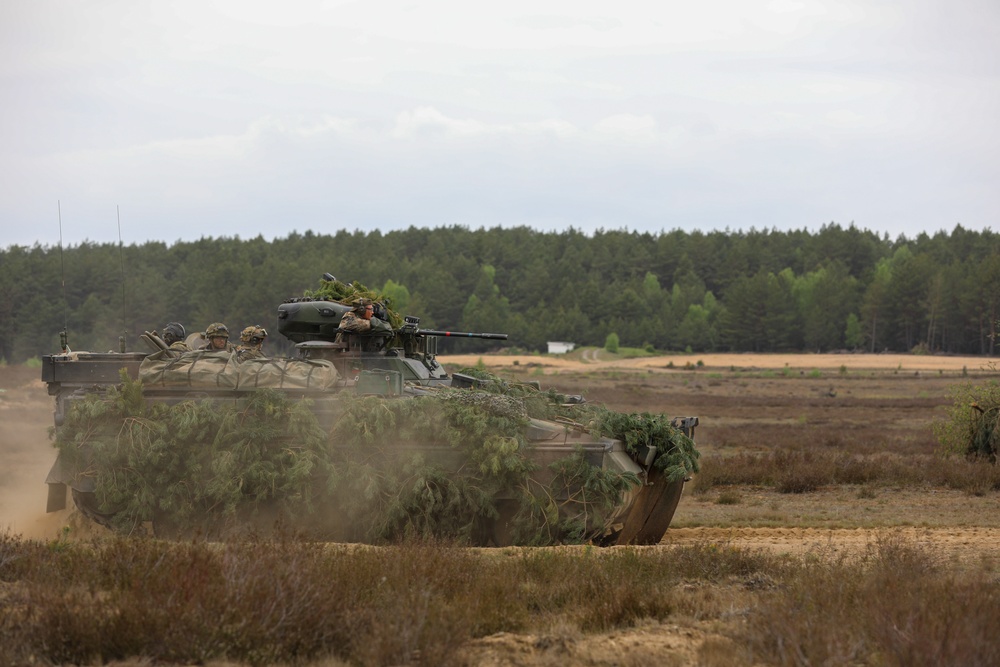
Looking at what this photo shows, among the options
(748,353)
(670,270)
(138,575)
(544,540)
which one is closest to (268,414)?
(544,540)

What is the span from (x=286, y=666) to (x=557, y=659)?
169 cm

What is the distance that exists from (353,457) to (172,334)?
15.1ft

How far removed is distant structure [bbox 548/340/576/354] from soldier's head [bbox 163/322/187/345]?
7419cm

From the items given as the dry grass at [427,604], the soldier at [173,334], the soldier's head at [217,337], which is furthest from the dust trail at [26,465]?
the dry grass at [427,604]

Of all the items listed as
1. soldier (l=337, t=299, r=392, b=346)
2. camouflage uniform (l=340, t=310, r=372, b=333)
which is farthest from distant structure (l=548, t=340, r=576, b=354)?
camouflage uniform (l=340, t=310, r=372, b=333)

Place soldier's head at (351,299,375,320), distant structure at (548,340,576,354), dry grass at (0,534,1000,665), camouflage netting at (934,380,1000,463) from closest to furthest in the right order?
dry grass at (0,534,1000,665) < soldier's head at (351,299,375,320) < camouflage netting at (934,380,1000,463) < distant structure at (548,340,576,354)

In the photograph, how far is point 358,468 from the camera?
11742mm

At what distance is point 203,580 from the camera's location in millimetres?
7266

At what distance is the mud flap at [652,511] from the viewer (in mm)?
12039

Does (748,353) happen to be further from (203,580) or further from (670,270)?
(203,580)

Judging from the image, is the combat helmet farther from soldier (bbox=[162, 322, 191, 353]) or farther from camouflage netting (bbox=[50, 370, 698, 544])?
camouflage netting (bbox=[50, 370, 698, 544])

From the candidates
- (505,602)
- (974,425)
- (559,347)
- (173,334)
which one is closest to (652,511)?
(505,602)

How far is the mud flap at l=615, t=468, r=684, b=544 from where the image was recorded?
12.0m

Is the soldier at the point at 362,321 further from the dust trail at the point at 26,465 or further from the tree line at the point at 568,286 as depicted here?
the tree line at the point at 568,286
